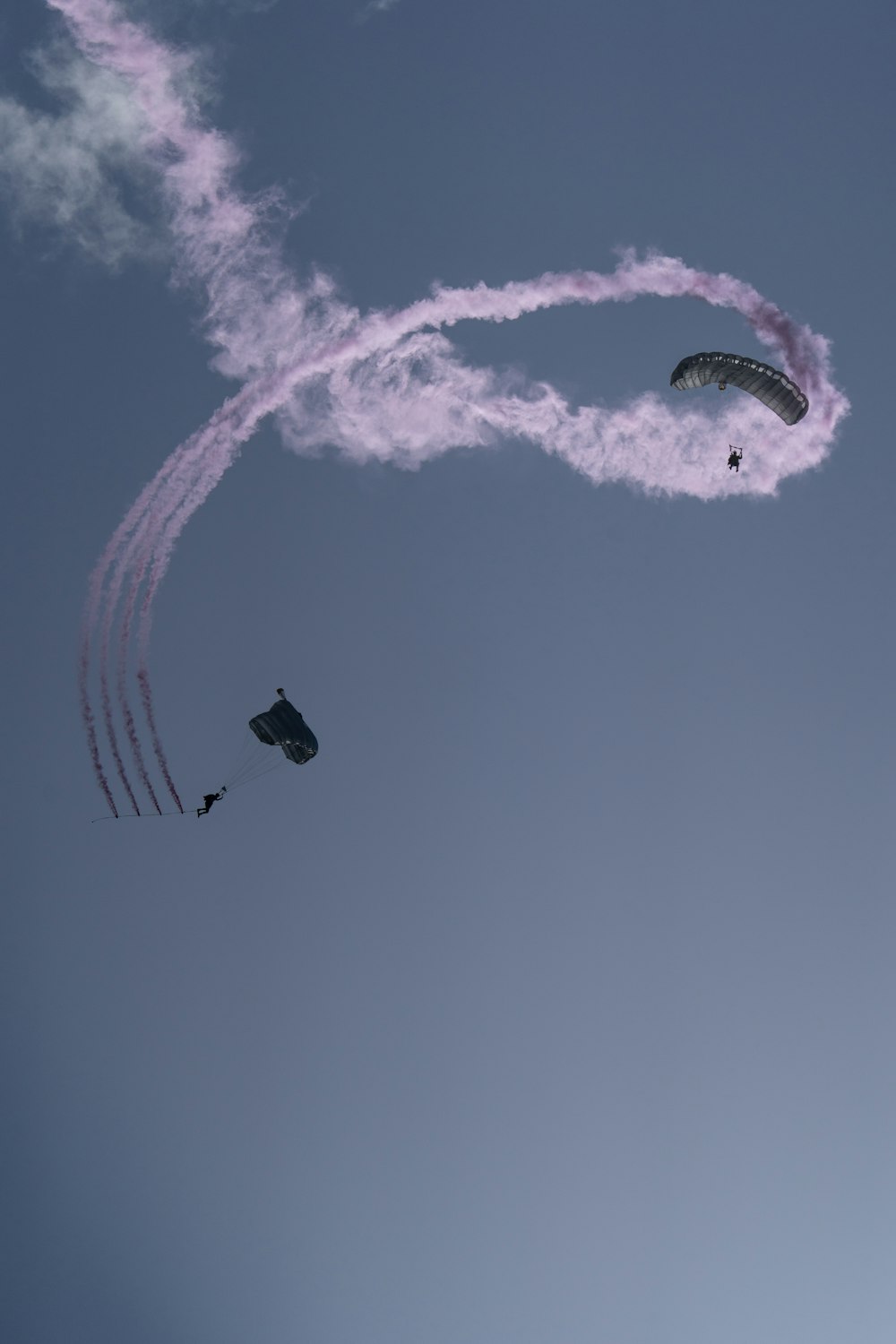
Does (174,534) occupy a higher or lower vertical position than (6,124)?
lower

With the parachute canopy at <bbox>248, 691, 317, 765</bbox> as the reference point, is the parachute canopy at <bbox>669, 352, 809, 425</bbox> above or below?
above

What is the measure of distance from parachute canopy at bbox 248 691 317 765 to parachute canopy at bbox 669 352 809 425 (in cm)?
1478

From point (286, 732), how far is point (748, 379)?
16.6 meters

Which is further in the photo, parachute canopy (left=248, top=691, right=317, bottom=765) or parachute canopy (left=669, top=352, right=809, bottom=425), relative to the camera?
parachute canopy (left=248, top=691, right=317, bottom=765)

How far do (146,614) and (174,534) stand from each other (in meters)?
2.70

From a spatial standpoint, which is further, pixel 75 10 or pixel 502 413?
pixel 502 413

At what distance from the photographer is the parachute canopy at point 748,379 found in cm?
3106

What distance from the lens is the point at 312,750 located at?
111 ft

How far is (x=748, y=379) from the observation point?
3147 centimetres

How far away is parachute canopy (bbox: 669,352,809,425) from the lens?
3106cm

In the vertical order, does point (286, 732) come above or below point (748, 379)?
below

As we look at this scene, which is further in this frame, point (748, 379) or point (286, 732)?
point (286, 732)

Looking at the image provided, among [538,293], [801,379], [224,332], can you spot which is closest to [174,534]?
[224,332]

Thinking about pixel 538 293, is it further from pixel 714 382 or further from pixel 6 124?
pixel 6 124
